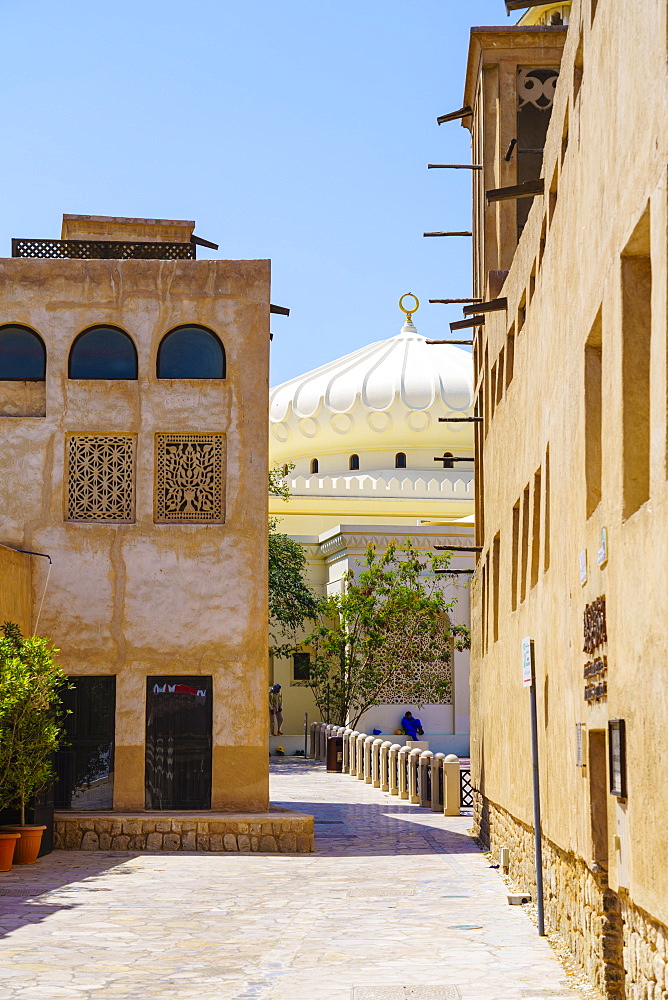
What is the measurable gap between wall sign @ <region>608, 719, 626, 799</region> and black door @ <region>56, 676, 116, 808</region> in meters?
10.2

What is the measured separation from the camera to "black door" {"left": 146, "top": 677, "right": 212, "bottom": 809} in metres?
16.5

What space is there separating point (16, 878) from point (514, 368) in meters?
7.17

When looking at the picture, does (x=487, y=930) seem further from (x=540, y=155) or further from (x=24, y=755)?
(x=540, y=155)

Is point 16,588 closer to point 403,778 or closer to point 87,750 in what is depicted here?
point 87,750

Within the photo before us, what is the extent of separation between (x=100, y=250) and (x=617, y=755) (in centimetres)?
1256

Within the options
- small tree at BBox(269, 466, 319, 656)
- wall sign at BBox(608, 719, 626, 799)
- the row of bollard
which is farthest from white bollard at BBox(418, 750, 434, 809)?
wall sign at BBox(608, 719, 626, 799)

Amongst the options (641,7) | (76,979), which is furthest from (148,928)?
(641,7)

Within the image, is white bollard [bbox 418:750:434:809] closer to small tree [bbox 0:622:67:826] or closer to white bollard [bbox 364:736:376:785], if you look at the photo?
white bollard [bbox 364:736:376:785]

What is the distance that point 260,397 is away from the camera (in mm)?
17125

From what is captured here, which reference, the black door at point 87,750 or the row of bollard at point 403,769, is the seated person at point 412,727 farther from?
the black door at point 87,750

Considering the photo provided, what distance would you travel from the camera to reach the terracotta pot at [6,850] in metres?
14.0

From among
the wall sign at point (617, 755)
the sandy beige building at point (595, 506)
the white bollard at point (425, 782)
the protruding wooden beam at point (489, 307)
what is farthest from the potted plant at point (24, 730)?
the white bollard at point (425, 782)

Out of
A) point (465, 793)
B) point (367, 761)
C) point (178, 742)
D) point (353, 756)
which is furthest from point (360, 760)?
point (178, 742)

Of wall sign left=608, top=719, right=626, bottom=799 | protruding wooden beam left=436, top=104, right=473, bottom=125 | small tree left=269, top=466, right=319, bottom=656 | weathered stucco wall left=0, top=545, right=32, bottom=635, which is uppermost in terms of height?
protruding wooden beam left=436, top=104, right=473, bottom=125
